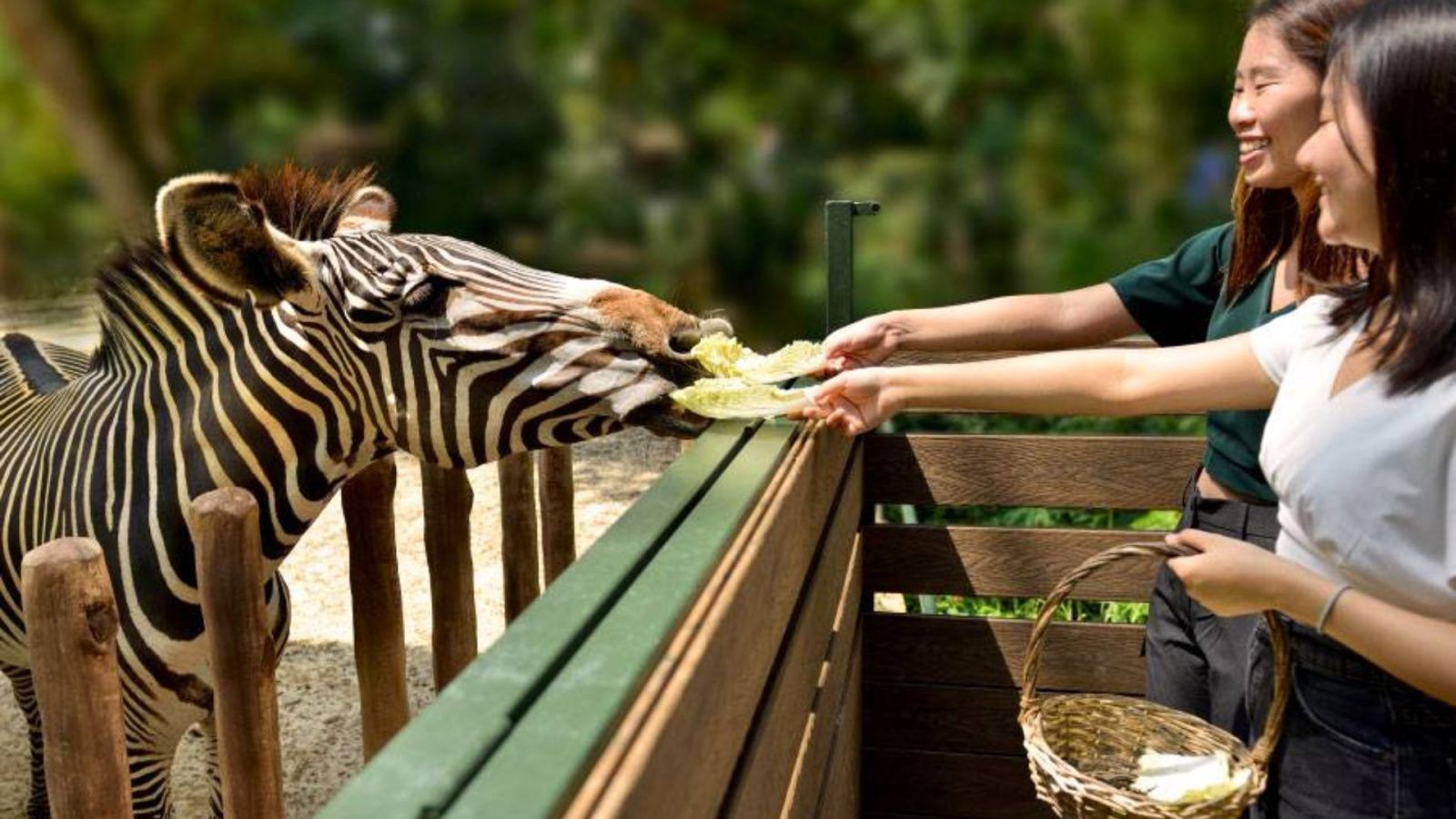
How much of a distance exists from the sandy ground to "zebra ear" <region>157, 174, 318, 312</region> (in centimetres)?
195

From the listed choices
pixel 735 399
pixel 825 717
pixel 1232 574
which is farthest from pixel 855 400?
pixel 1232 574

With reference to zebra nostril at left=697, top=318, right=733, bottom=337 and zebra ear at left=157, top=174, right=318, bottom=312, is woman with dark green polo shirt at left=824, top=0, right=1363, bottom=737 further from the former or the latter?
zebra ear at left=157, top=174, right=318, bottom=312

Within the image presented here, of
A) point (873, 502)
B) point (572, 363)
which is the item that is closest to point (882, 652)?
point (873, 502)

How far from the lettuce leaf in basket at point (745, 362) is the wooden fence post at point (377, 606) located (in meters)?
0.93

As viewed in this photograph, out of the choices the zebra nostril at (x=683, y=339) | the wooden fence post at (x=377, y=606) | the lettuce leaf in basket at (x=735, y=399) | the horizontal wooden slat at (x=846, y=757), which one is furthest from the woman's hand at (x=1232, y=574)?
the wooden fence post at (x=377, y=606)

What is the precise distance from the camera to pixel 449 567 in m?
2.74

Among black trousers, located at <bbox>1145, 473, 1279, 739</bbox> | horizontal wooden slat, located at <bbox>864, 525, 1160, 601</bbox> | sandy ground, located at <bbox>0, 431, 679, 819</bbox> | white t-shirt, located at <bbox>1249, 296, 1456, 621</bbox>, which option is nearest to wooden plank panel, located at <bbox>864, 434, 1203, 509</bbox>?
horizontal wooden slat, located at <bbox>864, 525, 1160, 601</bbox>

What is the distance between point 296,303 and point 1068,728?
1.53m

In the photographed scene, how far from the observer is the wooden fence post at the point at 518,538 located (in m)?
3.04

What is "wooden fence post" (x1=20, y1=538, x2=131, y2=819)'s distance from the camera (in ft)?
5.58

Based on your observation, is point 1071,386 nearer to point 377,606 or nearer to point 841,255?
point 841,255

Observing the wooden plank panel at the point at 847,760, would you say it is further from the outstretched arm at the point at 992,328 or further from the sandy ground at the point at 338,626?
the sandy ground at the point at 338,626

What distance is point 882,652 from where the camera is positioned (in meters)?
2.81

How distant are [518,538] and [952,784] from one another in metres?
1.25
